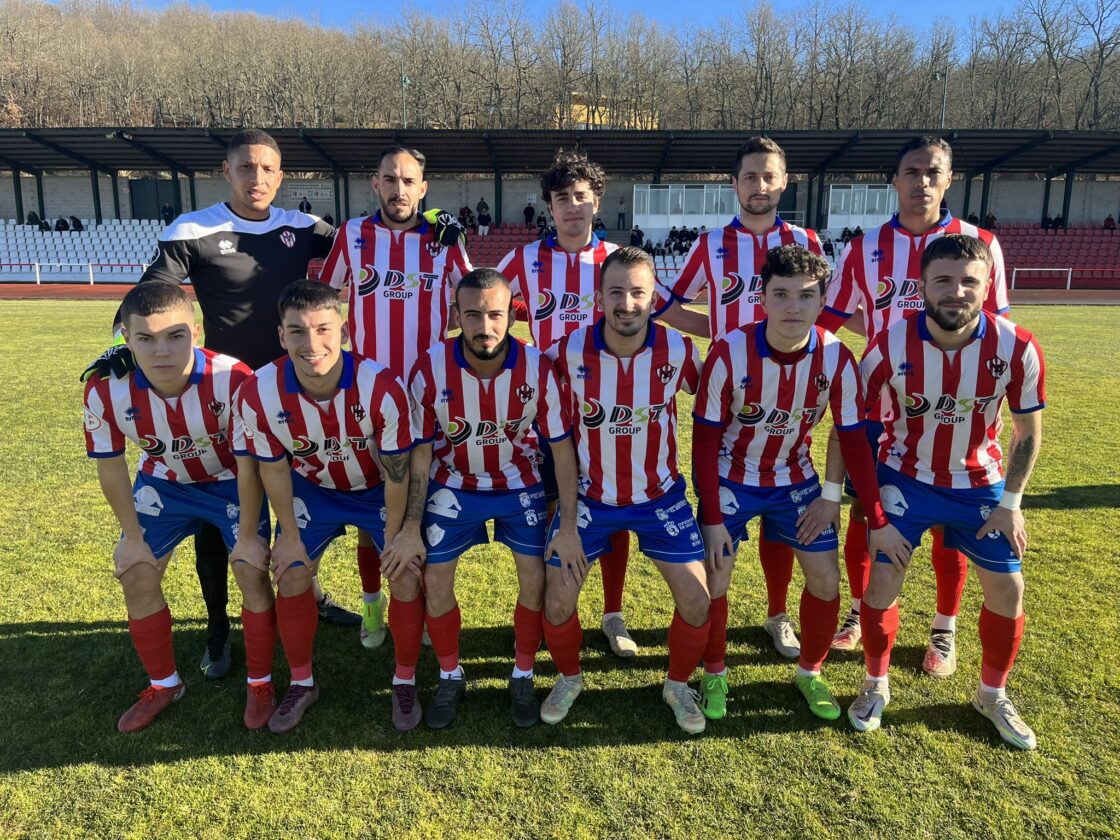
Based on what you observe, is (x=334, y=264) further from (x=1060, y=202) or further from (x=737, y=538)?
(x=1060, y=202)

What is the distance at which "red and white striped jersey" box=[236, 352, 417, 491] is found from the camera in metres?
2.92

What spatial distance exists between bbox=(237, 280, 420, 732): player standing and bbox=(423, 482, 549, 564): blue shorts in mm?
154

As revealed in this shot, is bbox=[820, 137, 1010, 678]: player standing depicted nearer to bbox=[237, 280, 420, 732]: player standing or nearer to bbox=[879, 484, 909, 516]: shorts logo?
bbox=[879, 484, 909, 516]: shorts logo

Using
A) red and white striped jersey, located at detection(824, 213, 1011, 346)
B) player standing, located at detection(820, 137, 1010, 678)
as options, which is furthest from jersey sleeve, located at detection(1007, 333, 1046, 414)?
red and white striped jersey, located at detection(824, 213, 1011, 346)

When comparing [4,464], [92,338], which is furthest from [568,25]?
[4,464]

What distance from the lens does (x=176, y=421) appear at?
9.91ft

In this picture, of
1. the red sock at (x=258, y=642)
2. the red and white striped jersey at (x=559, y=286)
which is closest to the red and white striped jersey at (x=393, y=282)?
the red and white striped jersey at (x=559, y=286)

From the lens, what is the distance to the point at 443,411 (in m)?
3.08

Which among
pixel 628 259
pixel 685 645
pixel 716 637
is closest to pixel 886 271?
pixel 628 259

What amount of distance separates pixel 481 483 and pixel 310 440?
2.46 feet

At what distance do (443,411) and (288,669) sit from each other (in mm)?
1531

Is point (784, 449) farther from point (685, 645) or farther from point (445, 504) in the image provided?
point (445, 504)

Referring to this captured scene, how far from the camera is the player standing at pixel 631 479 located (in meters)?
2.96

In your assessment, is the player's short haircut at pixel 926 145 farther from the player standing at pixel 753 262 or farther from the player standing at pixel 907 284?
the player standing at pixel 753 262
